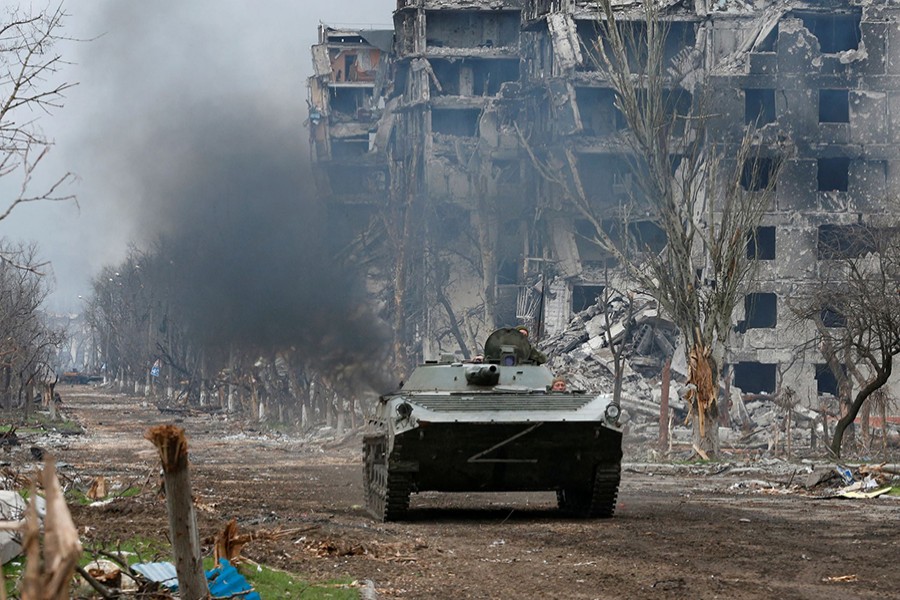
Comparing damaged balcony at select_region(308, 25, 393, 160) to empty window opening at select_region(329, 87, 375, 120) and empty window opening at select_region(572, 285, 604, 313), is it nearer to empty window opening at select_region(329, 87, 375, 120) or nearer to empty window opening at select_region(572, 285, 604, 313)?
empty window opening at select_region(329, 87, 375, 120)

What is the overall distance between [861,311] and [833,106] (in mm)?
27217

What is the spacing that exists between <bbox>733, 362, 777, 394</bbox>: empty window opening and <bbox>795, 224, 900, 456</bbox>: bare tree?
9.95 ft

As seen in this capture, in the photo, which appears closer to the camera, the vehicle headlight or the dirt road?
the dirt road

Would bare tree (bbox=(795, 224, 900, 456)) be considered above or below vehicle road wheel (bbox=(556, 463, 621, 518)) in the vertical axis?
above

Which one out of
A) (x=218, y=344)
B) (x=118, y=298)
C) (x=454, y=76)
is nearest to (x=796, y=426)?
(x=218, y=344)

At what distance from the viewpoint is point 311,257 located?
154 ft

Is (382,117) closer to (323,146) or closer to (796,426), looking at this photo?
(323,146)

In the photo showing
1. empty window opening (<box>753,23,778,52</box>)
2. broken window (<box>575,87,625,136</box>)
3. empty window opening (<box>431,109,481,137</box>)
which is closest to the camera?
empty window opening (<box>753,23,778,52</box>)

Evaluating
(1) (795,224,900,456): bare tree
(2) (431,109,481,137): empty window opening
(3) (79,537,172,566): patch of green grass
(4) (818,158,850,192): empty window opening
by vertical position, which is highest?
(2) (431,109,481,137): empty window opening

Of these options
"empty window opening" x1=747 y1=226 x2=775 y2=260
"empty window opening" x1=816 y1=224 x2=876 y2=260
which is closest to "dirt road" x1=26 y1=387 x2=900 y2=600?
"empty window opening" x1=816 y1=224 x2=876 y2=260

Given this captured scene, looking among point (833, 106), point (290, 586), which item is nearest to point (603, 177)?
point (833, 106)

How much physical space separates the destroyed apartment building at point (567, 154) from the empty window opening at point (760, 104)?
56 millimetres

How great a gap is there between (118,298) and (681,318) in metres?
85.9

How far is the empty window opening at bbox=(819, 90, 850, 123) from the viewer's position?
57.3m
